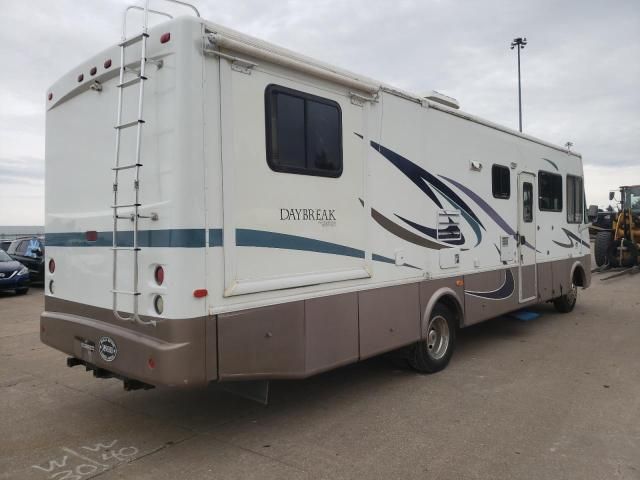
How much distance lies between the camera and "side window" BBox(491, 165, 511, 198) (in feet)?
23.7

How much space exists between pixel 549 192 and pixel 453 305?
3537mm

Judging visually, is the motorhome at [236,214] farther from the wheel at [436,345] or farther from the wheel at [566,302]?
the wheel at [566,302]

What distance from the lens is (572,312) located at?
10078 millimetres

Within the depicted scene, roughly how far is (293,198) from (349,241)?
2.57 ft

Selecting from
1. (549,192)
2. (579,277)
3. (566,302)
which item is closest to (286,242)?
(549,192)

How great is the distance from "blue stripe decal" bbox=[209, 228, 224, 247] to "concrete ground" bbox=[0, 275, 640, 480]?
1.57m

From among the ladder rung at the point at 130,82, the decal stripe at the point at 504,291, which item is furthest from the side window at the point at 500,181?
the ladder rung at the point at 130,82

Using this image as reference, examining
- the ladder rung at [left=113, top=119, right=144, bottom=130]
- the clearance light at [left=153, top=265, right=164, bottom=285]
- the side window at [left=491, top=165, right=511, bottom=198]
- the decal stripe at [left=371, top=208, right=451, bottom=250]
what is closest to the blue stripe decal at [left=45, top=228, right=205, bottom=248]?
the clearance light at [left=153, top=265, right=164, bottom=285]

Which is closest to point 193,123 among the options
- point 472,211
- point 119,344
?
point 119,344

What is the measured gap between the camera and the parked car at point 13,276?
13484mm

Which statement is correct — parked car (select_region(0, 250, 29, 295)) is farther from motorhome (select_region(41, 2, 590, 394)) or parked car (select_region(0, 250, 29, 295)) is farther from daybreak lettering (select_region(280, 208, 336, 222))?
daybreak lettering (select_region(280, 208, 336, 222))

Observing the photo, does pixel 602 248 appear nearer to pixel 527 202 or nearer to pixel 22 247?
pixel 527 202

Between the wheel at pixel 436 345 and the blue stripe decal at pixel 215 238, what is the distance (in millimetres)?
2862

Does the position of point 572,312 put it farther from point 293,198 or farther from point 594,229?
point 594,229
